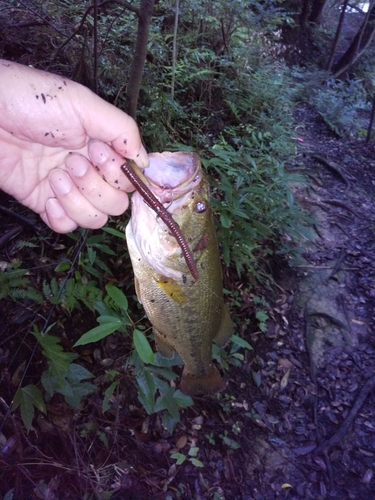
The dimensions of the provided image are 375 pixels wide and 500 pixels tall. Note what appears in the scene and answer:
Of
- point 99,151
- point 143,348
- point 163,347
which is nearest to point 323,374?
point 163,347

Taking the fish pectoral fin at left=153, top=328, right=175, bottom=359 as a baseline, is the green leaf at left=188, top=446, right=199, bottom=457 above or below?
below

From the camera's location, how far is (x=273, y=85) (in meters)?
8.55

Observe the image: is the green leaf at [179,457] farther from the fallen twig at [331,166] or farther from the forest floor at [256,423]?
the fallen twig at [331,166]

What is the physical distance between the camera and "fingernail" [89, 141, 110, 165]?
5.96 ft

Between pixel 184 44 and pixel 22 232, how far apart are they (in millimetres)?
5572

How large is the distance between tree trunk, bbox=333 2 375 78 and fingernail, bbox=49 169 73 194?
15.7 m

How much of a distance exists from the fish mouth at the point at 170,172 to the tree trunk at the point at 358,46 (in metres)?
15.6

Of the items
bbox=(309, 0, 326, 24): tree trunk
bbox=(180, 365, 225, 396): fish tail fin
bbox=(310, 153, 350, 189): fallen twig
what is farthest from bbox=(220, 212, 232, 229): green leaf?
bbox=(309, 0, 326, 24): tree trunk

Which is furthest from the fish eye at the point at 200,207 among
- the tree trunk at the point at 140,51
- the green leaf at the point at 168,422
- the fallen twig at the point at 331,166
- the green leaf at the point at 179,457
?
the fallen twig at the point at 331,166

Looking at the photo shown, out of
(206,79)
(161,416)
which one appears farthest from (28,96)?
(206,79)

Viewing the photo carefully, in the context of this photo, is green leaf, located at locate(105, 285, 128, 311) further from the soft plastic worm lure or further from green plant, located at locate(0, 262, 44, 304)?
the soft plastic worm lure

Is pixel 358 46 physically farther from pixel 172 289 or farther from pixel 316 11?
pixel 172 289

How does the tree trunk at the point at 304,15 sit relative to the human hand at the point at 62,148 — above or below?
above

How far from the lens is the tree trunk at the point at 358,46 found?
15.0 metres
